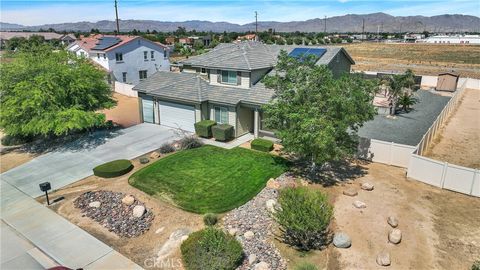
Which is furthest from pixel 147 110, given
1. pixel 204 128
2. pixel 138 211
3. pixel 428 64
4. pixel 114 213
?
pixel 428 64

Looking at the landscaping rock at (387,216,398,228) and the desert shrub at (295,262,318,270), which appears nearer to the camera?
the desert shrub at (295,262,318,270)

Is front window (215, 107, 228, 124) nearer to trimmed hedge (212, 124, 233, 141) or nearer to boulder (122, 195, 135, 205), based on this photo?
trimmed hedge (212, 124, 233, 141)

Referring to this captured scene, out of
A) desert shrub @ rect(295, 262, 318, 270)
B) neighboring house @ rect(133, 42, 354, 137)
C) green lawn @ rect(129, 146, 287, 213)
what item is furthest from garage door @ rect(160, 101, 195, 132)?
desert shrub @ rect(295, 262, 318, 270)

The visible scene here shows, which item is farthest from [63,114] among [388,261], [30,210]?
[388,261]

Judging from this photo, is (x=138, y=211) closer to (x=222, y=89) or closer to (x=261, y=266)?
(x=261, y=266)

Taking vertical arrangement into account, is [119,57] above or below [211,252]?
above
